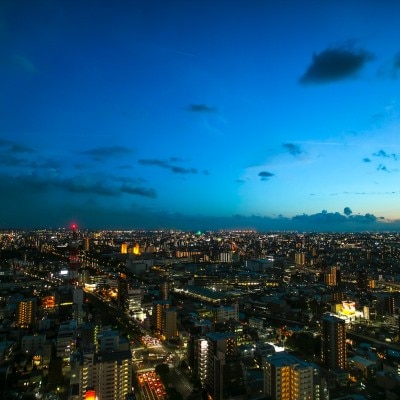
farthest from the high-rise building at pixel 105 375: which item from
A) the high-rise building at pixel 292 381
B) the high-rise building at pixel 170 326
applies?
the high-rise building at pixel 170 326

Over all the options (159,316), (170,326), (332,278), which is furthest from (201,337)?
(332,278)

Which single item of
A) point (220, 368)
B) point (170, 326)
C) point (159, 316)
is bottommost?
point (170, 326)

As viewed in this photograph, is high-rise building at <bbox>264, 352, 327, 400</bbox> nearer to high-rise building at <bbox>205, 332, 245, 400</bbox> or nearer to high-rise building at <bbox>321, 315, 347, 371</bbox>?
high-rise building at <bbox>205, 332, 245, 400</bbox>

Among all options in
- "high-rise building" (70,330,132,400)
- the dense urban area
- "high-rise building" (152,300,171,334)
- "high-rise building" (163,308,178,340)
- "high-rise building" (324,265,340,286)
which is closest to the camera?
"high-rise building" (70,330,132,400)

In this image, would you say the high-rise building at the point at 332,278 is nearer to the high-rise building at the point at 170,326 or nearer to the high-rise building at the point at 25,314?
the high-rise building at the point at 170,326

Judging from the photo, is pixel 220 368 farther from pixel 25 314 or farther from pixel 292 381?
pixel 25 314

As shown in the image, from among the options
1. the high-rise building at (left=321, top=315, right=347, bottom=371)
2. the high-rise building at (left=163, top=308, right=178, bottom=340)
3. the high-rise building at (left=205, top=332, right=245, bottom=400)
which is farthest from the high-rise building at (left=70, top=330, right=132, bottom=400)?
the high-rise building at (left=321, top=315, right=347, bottom=371)
